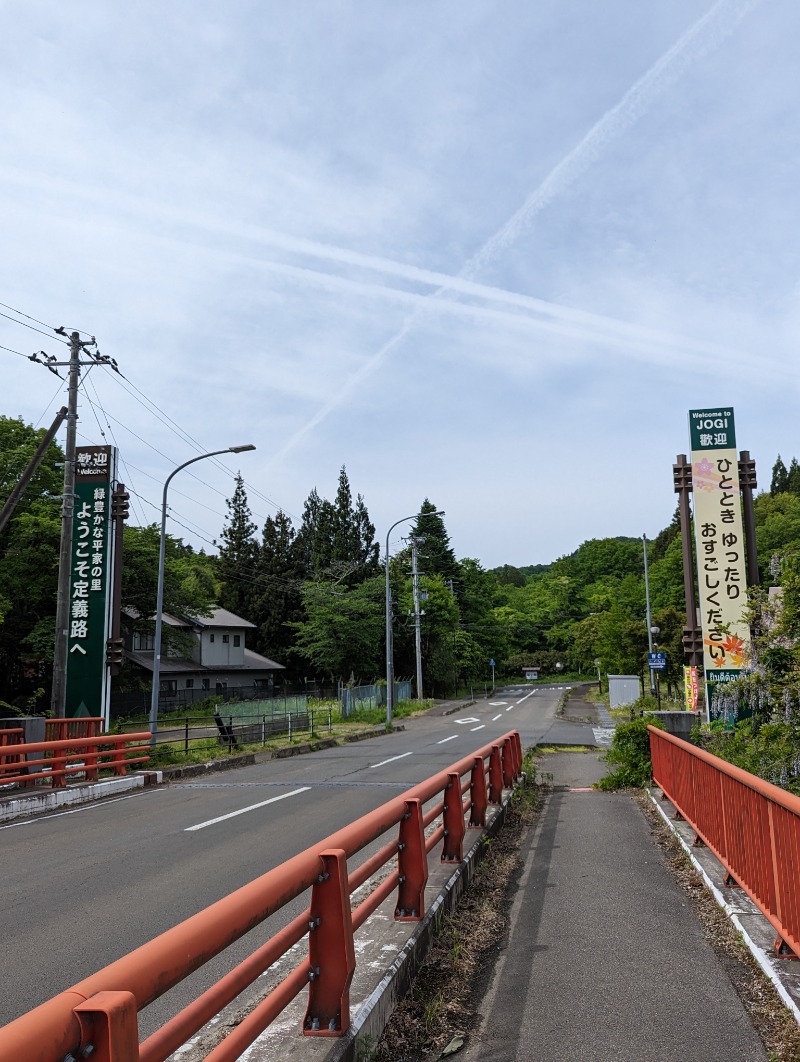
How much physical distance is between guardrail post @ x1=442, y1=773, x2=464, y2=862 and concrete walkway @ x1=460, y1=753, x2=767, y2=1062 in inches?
25.9

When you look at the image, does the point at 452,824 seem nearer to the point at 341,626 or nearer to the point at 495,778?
the point at 495,778

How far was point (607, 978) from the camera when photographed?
17.0ft

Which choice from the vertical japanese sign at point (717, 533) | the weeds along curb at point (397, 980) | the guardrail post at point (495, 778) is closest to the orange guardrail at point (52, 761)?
the guardrail post at point (495, 778)

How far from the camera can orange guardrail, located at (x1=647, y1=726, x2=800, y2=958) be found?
473 cm

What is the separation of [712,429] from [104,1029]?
22.8 meters

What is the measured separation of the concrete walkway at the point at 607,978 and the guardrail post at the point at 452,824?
2.16 ft

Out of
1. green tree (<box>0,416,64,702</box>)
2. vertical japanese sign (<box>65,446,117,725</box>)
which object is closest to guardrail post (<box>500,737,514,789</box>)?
vertical japanese sign (<box>65,446,117,725</box>)

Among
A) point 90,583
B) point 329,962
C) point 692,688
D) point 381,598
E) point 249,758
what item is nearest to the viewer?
point 329,962

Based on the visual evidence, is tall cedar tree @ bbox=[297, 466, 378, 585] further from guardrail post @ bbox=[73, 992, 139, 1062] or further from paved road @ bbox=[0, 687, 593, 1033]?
guardrail post @ bbox=[73, 992, 139, 1062]

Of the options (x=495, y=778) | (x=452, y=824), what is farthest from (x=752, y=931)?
(x=495, y=778)

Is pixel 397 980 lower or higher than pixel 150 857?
higher

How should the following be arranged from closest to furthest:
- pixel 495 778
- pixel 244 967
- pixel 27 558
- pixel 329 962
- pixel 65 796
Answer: pixel 244 967 < pixel 329 962 < pixel 495 778 < pixel 65 796 < pixel 27 558

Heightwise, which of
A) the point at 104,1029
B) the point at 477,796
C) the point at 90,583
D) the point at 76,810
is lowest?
the point at 76,810

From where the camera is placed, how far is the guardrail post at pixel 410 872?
5.66m
